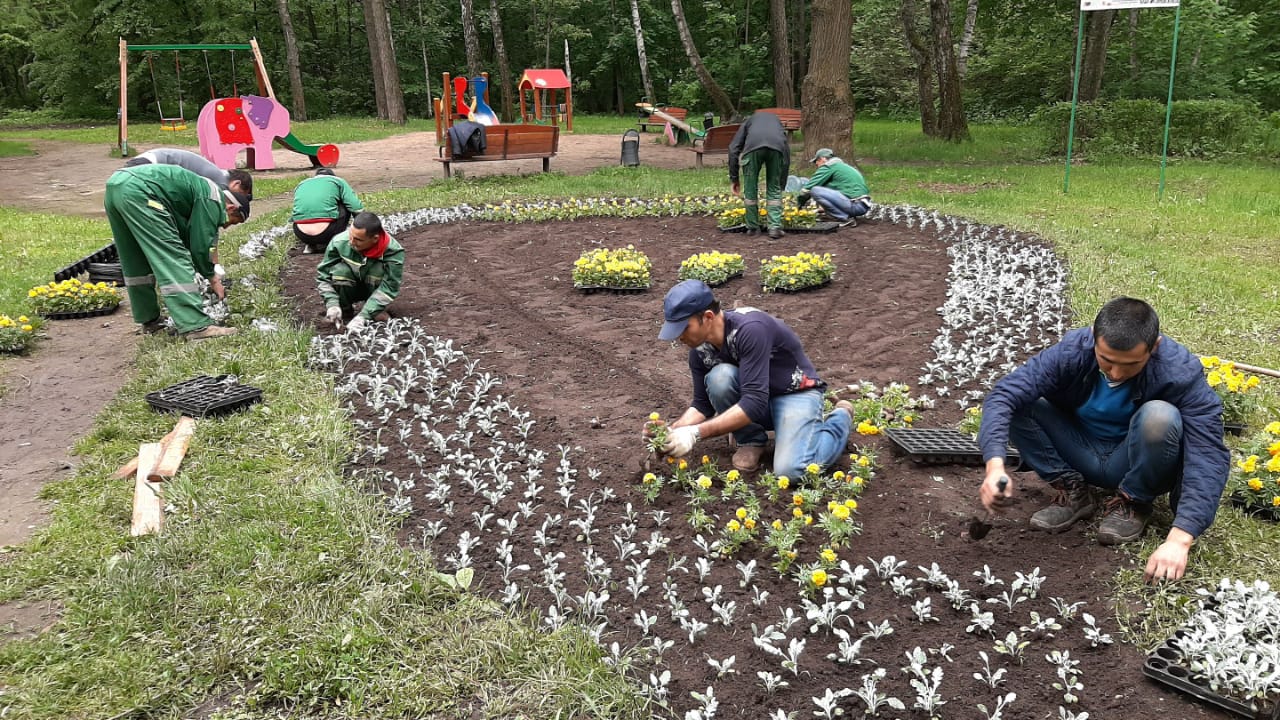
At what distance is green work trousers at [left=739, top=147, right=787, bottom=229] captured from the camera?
9.59m

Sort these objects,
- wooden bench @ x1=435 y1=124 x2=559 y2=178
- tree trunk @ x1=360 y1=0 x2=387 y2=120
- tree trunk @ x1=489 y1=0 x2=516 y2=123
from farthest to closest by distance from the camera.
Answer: tree trunk @ x1=489 y1=0 x2=516 y2=123, tree trunk @ x1=360 y1=0 x2=387 y2=120, wooden bench @ x1=435 y1=124 x2=559 y2=178

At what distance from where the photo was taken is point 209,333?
6.59 meters

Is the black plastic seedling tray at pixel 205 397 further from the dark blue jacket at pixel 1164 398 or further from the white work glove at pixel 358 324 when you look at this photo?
the dark blue jacket at pixel 1164 398

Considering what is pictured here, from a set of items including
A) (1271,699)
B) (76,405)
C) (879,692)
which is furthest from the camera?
(76,405)

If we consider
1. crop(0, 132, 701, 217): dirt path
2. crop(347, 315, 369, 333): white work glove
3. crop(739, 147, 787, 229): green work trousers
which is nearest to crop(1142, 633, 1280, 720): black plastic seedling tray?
crop(347, 315, 369, 333): white work glove

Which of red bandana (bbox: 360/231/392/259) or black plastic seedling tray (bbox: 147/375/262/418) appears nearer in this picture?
black plastic seedling tray (bbox: 147/375/262/418)

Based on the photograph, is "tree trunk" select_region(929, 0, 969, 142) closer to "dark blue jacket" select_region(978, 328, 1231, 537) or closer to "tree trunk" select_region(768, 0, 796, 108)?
"tree trunk" select_region(768, 0, 796, 108)

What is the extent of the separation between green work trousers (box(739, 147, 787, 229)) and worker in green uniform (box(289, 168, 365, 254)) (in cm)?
429

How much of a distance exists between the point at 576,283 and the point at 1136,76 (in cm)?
2283

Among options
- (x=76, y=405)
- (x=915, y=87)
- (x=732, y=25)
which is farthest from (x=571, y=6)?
(x=76, y=405)

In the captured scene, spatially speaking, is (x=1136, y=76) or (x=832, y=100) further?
(x=1136, y=76)

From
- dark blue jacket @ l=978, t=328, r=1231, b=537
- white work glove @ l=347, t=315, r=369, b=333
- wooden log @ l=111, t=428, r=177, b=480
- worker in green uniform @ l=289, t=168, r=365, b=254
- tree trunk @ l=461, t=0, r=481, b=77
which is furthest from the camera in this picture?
tree trunk @ l=461, t=0, r=481, b=77

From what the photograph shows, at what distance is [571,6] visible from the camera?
32.5 metres

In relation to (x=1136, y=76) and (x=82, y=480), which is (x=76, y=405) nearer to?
(x=82, y=480)
